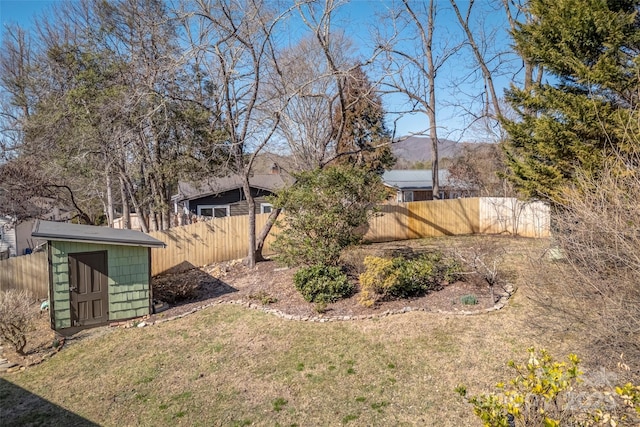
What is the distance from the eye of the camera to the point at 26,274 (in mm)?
10383

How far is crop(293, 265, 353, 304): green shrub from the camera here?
866 centimetres

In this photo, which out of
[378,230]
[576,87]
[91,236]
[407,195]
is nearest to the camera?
[91,236]

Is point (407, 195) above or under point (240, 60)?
under

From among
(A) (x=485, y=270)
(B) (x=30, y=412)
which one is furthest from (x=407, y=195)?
(B) (x=30, y=412)

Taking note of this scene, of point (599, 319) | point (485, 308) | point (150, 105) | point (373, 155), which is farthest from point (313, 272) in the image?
point (373, 155)

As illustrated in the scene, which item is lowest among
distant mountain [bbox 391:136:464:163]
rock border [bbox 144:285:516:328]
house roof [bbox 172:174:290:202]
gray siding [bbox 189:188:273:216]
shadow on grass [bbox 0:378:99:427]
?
shadow on grass [bbox 0:378:99:427]

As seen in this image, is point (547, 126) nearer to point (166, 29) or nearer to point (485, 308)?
point (485, 308)

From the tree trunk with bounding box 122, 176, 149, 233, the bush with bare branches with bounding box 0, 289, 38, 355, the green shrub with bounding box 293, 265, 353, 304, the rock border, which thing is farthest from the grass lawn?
the tree trunk with bounding box 122, 176, 149, 233

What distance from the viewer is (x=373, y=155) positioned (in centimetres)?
2186

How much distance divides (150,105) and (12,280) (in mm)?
5972

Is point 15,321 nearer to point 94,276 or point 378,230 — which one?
point 94,276

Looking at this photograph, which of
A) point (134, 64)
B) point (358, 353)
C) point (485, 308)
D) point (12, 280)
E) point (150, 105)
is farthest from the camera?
point (134, 64)

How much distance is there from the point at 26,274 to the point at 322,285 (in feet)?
26.0

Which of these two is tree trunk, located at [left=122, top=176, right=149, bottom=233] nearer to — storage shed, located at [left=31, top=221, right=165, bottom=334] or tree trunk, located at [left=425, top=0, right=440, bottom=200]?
storage shed, located at [left=31, top=221, right=165, bottom=334]
